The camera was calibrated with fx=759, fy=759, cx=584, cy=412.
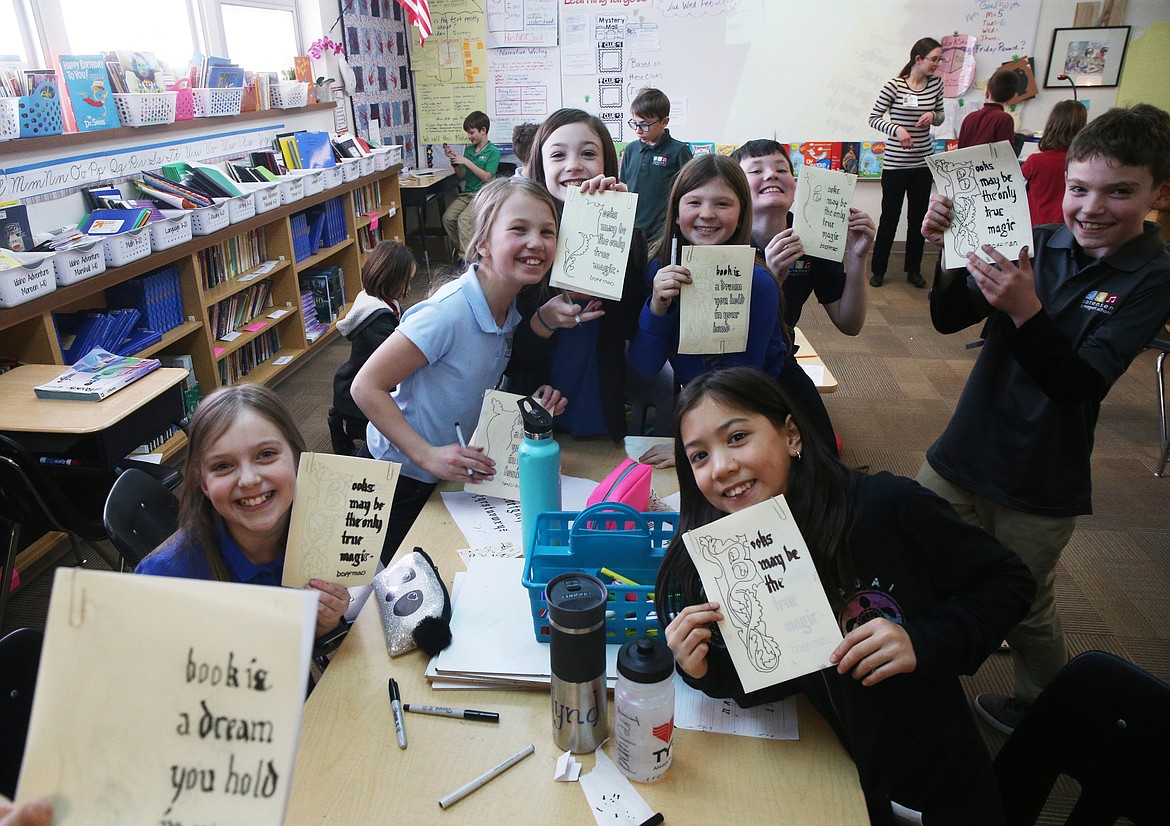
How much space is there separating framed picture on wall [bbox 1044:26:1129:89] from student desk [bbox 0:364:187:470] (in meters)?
6.85

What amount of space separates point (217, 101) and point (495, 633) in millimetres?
3945

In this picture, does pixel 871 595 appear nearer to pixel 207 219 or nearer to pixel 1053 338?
pixel 1053 338

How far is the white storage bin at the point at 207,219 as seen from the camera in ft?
11.7

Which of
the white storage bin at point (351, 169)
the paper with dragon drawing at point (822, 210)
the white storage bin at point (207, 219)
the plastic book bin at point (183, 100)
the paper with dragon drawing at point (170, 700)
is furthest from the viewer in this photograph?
the white storage bin at point (351, 169)

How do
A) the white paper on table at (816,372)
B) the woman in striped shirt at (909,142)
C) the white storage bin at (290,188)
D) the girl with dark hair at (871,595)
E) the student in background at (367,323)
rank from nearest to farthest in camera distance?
→ the girl with dark hair at (871,595) → the white paper on table at (816,372) → the student in background at (367,323) → the white storage bin at (290,188) → the woman in striped shirt at (909,142)

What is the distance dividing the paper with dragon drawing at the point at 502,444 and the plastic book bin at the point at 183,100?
10.2 feet

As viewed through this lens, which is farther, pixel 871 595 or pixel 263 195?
pixel 263 195

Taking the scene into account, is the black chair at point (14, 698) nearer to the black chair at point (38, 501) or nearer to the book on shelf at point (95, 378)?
the black chair at point (38, 501)

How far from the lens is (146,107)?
3469mm

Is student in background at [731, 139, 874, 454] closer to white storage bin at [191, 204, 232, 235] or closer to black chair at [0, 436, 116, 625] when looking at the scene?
black chair at [0, 436, 116, 625]

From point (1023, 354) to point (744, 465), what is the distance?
75 cm

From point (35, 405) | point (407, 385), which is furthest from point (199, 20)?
point (407, 385)

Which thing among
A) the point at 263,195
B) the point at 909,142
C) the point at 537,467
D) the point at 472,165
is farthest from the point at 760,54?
the point at 537,467

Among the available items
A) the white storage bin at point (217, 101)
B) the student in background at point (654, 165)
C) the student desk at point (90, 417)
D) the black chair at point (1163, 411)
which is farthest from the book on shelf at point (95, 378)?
the black chair at point (1163, 411)
